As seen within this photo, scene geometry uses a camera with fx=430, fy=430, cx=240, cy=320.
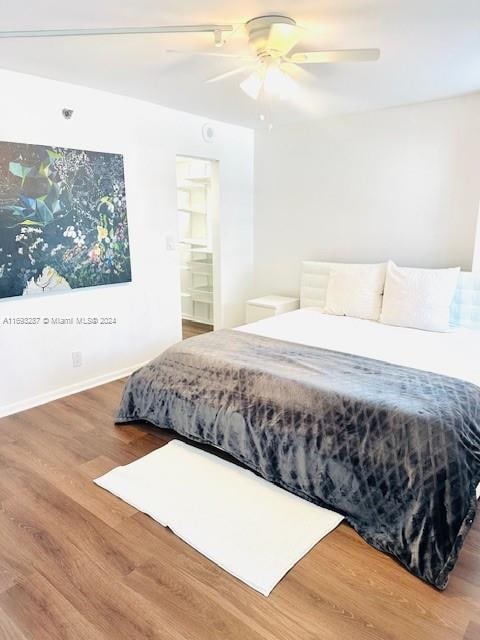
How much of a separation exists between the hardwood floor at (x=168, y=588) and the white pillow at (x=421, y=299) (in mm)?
1553

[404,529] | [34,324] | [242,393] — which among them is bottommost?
[404,529]

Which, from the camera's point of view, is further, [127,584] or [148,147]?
[148,147]

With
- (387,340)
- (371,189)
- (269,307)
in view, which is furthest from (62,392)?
(371,189)

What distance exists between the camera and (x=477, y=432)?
196 centimetres

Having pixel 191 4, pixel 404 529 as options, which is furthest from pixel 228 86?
pixel 404 529

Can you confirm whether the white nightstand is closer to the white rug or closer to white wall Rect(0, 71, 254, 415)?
white wall Rect(0, 71, 254, 415)

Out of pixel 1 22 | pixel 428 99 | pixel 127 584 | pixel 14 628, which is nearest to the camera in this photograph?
pixel 14 628

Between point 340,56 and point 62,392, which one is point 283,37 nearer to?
point 340,56

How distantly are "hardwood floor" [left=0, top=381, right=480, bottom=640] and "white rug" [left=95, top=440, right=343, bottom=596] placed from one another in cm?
5

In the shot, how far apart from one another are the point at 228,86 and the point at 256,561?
9.98ft

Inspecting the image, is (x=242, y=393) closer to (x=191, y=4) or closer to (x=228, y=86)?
(x=191, y=4)

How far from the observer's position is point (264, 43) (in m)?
2.23

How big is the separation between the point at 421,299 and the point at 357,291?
0.56 m

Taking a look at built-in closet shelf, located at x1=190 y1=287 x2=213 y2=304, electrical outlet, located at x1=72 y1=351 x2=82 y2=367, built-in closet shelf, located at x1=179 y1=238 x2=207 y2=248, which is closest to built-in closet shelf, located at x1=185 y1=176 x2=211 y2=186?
built-in closet shelf, located at x1=179 y1=238 x2=207 y2=248
